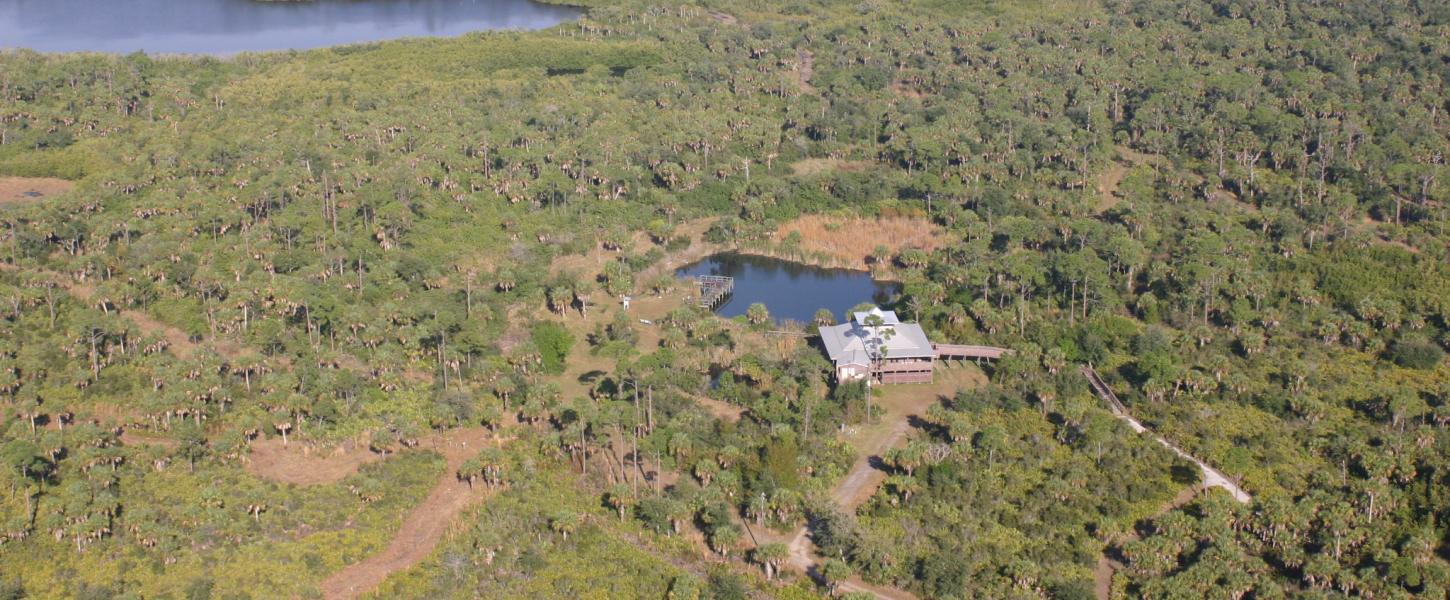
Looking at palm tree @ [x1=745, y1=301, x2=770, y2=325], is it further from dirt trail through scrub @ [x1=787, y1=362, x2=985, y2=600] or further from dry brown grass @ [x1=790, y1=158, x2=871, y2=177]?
dry brown grass @ [x1=790, y1=158, x2=871, y2=177]

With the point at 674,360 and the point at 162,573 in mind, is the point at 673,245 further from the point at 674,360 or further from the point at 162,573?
the point at 162,573

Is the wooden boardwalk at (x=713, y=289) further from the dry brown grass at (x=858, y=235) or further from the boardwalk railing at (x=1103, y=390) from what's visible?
the boardwalk railing at (x=1103, y=390)

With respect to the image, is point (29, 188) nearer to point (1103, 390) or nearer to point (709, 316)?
point (709, 316)

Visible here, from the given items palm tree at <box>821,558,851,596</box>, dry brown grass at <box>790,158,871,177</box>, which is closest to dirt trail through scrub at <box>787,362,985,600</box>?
palm tree at <box>821,558,851,596</box>

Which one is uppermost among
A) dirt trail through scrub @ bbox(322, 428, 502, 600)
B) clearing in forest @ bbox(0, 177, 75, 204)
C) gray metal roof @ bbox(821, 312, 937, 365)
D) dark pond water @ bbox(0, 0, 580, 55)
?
dark pond water @ bbox(0, 0, 580, 55)

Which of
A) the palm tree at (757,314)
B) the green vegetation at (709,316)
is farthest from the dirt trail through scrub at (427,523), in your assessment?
the palm tree at (757,314)

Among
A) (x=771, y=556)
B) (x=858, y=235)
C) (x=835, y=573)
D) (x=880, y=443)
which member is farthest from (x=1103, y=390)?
(x=858, y=235)
